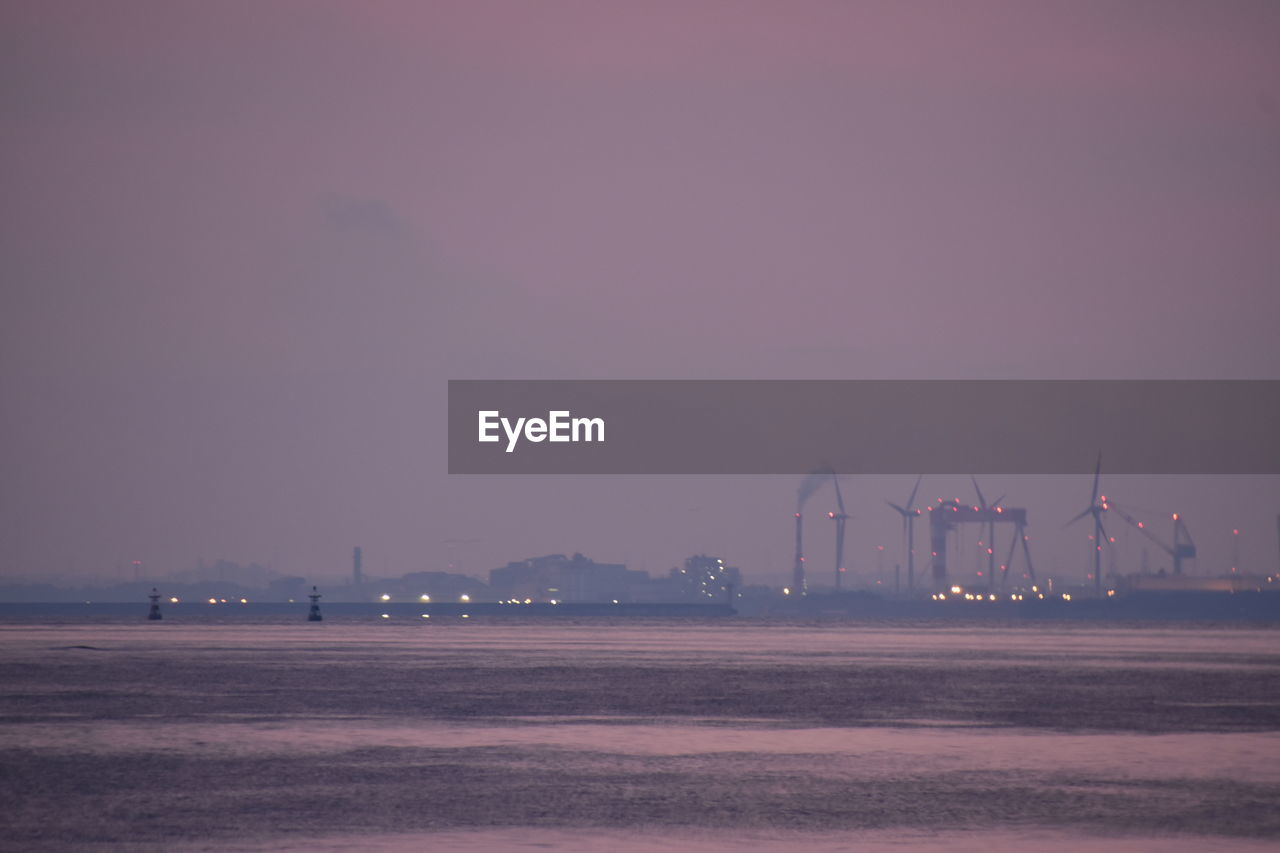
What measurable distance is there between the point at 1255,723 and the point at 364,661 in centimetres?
4971

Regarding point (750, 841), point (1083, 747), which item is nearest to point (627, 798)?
point (750, 841)

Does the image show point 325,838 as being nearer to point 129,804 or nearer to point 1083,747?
point 129,804

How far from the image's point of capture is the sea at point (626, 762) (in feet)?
85.5

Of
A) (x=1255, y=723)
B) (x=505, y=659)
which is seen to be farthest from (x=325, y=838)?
(x=505, y=659)

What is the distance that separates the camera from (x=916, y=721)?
4844 centimetres

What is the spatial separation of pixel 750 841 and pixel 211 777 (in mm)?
12050

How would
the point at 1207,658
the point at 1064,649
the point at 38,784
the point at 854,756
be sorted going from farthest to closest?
the point at 1064,649 → the point at 1207,658 → the point at 854,756 → the point at 38,784

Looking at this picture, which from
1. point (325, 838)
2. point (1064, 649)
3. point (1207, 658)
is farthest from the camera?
point (1064, 649)

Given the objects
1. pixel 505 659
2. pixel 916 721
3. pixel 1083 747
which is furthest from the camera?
pixel 505 659

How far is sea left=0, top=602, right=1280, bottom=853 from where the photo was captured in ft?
85.5

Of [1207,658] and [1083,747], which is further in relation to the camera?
[1207,658]

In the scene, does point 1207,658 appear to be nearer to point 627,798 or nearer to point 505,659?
point 505,659

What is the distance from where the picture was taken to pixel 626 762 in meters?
36.0

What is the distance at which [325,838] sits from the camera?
24922mm
